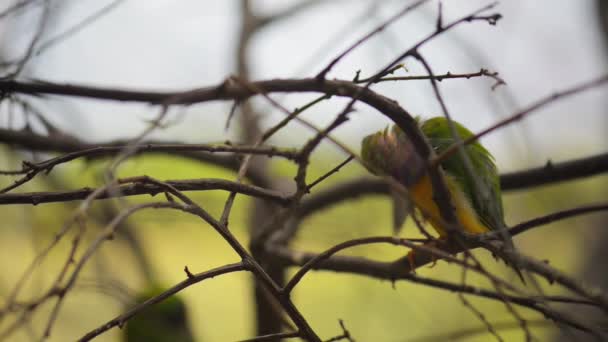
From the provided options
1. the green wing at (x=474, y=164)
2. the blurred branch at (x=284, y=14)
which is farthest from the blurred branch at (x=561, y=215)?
the blurred branch at (x=284, y=14)

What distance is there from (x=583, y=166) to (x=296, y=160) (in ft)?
4.47

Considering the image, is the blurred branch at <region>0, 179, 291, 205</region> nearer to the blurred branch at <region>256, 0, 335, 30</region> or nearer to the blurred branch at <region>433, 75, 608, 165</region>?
the blurred branch at <region>433, 75, 608, 165</region>

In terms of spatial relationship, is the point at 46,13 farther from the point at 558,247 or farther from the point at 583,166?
the point at 558,247

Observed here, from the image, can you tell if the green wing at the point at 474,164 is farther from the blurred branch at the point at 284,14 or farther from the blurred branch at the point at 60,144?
the blurred branch at the point at 284,14

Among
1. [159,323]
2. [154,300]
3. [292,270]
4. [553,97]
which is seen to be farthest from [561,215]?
[292,270]

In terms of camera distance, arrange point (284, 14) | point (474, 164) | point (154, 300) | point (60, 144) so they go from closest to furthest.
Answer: point (154, 300), point (474, 164), point (60, 144), point (284, 14)

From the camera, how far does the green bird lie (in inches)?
105

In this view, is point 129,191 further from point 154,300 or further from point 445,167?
point 445,167

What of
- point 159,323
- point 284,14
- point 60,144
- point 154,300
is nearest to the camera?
point 154,300

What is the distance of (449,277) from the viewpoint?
5188mm

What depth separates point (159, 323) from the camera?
2707 mm

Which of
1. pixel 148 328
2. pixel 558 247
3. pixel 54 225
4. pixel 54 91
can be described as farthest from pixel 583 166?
pixel 558 247

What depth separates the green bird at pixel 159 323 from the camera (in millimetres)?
2656

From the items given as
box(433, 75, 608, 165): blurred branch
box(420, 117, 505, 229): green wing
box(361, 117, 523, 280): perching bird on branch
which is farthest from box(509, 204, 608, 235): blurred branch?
box(420, 117, 505, 229): green wing
